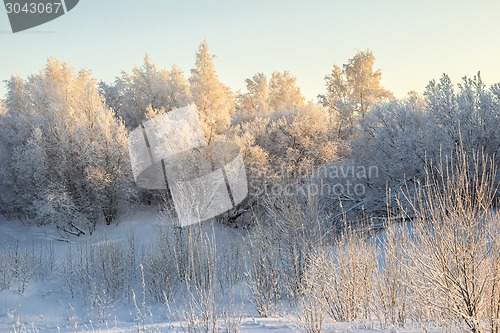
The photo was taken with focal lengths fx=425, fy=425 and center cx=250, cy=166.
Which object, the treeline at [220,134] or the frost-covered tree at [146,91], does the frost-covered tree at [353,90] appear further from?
the frost-covered tree at [146,91]

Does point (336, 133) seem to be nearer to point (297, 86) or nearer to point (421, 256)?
point (297, 86)

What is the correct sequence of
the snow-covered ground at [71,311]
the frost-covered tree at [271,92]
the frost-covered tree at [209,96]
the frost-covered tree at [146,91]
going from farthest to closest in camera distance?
the frost-covered tree at [271,92]
the frost-covered tree at [146,91]
the frost-covered tree at [209,96]
the snow-covered ground at [71,311]

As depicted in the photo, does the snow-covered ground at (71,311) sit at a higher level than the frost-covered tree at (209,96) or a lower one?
lower

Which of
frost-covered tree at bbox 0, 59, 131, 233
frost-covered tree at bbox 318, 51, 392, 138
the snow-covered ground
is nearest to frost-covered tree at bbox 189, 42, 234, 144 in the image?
frost-covered tree at bbox 0, 59, 131, 233

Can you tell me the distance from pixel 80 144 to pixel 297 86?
19485 millimetres

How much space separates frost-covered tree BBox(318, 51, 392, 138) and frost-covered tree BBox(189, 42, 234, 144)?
984 cm

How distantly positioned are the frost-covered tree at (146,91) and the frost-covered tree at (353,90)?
10554 millimetres

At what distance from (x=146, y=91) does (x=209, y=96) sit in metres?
8.74

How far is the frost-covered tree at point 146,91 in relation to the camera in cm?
2910

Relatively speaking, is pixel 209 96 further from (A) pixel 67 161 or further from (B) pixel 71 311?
(B) pixel 71 311

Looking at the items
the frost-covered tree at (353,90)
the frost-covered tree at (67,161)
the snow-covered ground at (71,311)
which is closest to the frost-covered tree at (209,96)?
the frost-covered tree at (67,161)

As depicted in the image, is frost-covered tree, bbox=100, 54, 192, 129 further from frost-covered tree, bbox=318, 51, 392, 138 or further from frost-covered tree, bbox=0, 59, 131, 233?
frost-covered tree, bbox=318, 51, 392, 138

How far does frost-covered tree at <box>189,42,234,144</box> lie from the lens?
75.2ft

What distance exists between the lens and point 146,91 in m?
30.1
